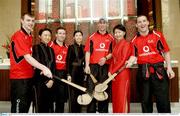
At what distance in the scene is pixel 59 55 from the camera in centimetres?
293

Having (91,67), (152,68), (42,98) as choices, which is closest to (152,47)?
(152,68)

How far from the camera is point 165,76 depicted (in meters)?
2.48

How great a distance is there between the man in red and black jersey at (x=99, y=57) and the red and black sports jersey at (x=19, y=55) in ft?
2.25

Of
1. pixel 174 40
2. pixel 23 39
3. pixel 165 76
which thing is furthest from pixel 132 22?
pixel 23 39

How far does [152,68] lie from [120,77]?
34 centimetres

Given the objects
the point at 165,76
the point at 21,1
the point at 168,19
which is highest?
the point at 21,1

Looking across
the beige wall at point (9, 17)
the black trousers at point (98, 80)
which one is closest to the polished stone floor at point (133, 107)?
the black trousers at point (98, 80)

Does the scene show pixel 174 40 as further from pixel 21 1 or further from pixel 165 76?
pixel 21 1

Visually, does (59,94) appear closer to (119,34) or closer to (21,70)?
(21,70)

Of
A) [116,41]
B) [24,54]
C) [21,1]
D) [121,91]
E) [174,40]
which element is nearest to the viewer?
[24,54]

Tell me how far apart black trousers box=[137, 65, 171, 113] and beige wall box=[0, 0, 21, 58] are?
3.23 metres

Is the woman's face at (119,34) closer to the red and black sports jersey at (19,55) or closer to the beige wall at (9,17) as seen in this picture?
the red and black sports jersey at (19,55)

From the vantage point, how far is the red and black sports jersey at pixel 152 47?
98.7 inches

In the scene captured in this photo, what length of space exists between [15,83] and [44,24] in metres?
2.88
